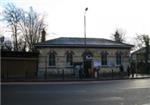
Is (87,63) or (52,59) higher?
(52,59)

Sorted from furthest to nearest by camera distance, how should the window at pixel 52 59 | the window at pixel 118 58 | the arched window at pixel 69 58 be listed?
the window at pixel 118 58 < the arched window at pixel 69 58 < the window at pixel 52 59

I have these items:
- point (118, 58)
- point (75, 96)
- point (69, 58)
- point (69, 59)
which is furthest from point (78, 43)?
point (75, 96)

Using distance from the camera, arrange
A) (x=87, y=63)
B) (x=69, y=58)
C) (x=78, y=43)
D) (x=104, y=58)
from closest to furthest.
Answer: (x=87, y=63) < (x=69, y=58) < (x=78, y=43) < (x=104, y=58)

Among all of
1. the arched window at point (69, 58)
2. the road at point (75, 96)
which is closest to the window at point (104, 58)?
the arched window at point (69, 58)

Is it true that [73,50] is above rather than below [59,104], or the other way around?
above

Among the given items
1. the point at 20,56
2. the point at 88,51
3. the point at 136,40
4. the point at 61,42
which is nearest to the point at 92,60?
the point at 88,51

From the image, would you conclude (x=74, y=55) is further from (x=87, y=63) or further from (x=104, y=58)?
(x=104, y=58)

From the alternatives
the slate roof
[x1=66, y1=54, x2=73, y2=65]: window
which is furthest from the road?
[x1=66, y1=54, x2=73, y2=65]: window

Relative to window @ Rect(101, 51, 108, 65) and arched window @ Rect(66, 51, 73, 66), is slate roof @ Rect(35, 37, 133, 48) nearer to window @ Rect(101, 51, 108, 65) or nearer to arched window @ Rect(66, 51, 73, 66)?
window @ Rect(101, 51, 108, 65)

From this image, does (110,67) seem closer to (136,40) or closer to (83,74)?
(83,74)

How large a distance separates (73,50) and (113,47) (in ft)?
23.2

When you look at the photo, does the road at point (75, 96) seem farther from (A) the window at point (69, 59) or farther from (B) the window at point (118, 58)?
(B) the window at point (118, 58)

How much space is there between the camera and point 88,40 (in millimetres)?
64062

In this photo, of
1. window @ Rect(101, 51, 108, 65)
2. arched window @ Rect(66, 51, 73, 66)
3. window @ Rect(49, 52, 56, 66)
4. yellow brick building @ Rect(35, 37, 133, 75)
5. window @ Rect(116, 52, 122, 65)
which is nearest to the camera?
yellow brick building @ Rect(35, 37, 133, 75)
